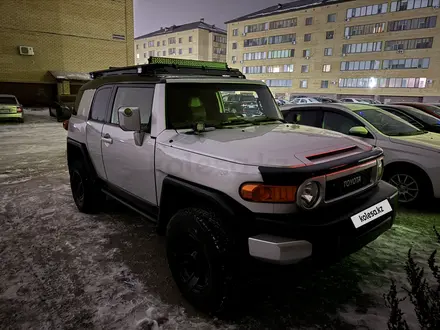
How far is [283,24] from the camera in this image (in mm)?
54438

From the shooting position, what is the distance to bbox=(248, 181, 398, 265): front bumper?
2062 millimetres

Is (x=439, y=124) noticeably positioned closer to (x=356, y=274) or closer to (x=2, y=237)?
(x=356, y=274)

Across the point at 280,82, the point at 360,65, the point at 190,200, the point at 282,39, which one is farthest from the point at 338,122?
the point at 282,39

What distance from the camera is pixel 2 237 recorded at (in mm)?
3936

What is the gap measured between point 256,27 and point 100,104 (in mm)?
60603

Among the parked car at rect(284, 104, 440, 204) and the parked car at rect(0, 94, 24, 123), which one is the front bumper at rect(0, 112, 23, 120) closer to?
the parked car at rect(0, 94, 24, 123)

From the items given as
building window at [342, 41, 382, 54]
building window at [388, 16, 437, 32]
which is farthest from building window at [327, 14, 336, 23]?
building window at [388, 16, 437, 32]

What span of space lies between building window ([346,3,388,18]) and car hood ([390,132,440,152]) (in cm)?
4875

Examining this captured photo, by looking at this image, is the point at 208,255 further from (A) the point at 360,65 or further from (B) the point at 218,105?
(A) the point at 360,65

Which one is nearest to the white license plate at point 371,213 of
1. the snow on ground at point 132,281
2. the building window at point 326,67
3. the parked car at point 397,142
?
the snow on ground at point 132,281

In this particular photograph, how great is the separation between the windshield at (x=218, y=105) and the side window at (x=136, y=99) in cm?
30

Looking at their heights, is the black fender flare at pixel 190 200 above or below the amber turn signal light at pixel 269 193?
below

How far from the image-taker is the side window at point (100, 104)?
13.1ft

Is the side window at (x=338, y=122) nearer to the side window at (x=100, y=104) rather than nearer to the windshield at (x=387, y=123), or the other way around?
the windshield at (x=387, y=123)
